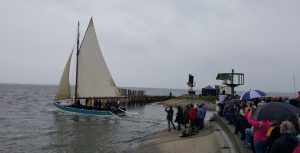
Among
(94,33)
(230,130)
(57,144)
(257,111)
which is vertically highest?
(94,33)

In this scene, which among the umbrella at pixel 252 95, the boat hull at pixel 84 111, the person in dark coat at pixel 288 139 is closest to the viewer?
the person in dark coat at pixel 288 139

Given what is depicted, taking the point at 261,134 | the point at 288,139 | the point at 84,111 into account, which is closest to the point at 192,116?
the point at 261,134

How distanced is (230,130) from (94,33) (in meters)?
32.0

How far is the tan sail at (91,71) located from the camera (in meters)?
46.4

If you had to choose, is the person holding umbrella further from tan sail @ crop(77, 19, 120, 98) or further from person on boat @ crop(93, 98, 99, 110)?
tan sail @ crop(77, 19, 120, 98)

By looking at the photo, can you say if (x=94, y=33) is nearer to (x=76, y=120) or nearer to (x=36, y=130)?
(x=76, y=120)

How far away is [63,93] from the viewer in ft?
154

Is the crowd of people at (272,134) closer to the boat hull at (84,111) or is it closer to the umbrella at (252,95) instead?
the umbrella at (252,95)

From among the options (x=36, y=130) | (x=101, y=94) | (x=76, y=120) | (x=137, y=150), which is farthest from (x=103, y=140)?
(x=101, y=94)

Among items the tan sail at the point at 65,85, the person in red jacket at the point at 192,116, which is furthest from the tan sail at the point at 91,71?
the person in red jacket at the point at 192,116

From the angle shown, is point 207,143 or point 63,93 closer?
point 207,143

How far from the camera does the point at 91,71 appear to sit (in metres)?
46.4

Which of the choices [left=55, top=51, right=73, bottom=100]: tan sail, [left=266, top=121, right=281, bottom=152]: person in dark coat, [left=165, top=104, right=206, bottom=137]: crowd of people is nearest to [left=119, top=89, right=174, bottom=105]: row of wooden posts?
[left=55, top=51, right=73, bottom=100]: tan sail

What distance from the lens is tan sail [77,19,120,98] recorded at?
152 ft
